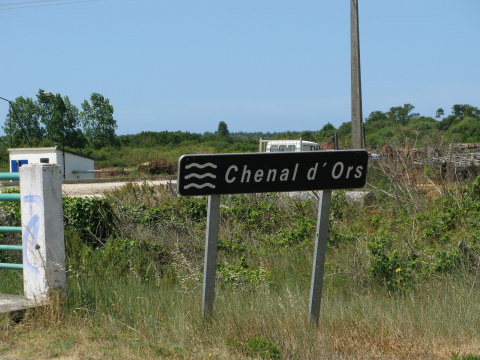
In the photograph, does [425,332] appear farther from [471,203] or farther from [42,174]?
[471,203]

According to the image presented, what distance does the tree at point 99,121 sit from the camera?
229ft

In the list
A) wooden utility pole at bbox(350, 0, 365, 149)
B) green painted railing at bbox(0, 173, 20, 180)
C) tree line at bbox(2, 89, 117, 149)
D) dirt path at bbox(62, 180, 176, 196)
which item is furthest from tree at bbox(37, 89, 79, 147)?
green painted railing at bbox(0, 173, 20, 180)

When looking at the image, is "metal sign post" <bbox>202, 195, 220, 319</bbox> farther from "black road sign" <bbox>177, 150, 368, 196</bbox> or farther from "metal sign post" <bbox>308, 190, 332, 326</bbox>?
"metal sign post" <bbox>308, 190, 332, 326</bbox>

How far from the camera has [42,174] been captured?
20.8ft

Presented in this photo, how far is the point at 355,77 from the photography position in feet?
61.1

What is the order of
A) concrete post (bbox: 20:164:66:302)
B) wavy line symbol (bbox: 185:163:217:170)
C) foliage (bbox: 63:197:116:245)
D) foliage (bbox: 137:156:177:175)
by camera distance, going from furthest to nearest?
foliage (bbox: 137:156:177:175)
foliage (bbox: 63:197:116:245)
concrete post (bbox: 20:164:66:302)
wavy line symbol (bbox: 185:163:217:170)

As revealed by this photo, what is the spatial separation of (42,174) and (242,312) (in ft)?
7.61

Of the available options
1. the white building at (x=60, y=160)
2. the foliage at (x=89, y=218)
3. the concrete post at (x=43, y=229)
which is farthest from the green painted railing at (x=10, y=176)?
the white building at (x=60, y=160)

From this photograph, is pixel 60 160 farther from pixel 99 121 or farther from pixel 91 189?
pixel 99 121

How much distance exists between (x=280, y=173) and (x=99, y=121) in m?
66.9

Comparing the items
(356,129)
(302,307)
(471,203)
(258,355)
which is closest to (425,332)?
(302,307)

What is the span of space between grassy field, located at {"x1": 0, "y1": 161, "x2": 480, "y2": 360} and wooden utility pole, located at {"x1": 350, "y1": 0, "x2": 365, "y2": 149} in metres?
4.14

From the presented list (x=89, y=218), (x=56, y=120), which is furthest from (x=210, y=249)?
(x=56, y=120)

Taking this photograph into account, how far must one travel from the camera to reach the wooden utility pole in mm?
18578
